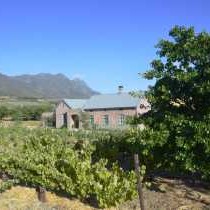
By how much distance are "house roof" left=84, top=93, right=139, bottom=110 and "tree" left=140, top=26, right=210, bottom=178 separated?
40954mm

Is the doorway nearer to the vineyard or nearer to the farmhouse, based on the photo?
the farmhouse

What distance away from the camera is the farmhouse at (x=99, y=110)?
2185 inches

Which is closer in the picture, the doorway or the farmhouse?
the farmhouse

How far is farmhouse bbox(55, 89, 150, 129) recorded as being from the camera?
55.5m

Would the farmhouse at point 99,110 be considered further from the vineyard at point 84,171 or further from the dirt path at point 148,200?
the dirt path at point 148,200

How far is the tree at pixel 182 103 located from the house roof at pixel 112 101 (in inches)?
1612

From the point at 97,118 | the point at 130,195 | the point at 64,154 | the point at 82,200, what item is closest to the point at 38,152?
the point at 64,154

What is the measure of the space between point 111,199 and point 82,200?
1.18m

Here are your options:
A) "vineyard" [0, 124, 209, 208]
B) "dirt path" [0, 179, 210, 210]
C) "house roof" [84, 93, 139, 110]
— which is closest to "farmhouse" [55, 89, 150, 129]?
"house roof" [84, 93, 139, 110]

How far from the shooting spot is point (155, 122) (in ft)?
42.5

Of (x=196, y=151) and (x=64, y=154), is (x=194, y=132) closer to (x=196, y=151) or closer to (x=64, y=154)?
(x=196, y=151)

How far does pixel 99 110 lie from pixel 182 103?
145 feet

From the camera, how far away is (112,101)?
189 ft

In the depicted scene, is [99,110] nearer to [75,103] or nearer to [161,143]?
[75,103]
